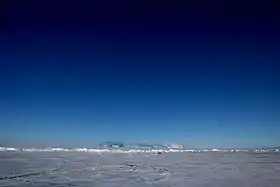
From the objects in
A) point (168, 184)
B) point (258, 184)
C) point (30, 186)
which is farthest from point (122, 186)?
point (258, 184)

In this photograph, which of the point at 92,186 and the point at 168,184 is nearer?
the point at 92,186

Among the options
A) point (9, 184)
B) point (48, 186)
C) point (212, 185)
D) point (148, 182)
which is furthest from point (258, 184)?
point (9, 184)

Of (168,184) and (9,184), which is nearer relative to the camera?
(9,184)

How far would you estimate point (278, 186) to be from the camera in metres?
10.5

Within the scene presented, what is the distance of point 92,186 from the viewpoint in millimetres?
10320

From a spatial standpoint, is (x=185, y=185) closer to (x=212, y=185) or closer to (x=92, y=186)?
(x=212, y=185)

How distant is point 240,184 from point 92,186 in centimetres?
471

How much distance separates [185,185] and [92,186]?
2890mm

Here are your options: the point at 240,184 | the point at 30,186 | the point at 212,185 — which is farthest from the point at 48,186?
the point at 240,184

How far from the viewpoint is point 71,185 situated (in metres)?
10.3

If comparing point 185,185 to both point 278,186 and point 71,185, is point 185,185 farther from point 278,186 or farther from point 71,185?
point 71,185

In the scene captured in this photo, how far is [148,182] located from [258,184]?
3545mm

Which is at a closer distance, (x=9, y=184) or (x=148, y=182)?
(x=9, y=184)

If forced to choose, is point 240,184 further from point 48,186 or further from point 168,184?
point 48,186
